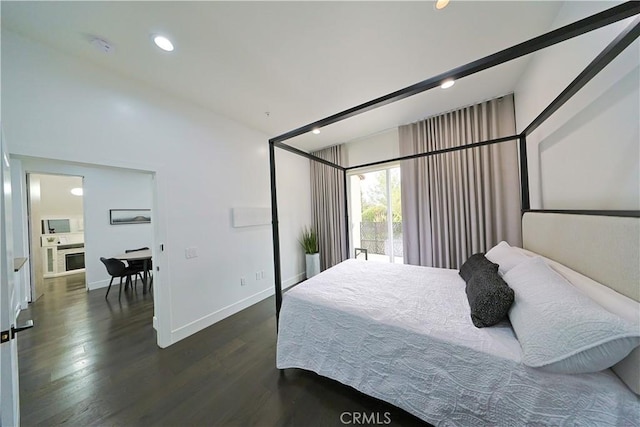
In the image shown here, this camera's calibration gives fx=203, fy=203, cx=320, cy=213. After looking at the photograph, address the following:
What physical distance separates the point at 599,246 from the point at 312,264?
353 centimetres

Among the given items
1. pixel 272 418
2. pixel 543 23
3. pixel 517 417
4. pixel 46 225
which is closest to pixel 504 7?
pixel 543 23

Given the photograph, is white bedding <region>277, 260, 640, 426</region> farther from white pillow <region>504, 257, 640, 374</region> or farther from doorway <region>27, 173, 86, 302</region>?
doorway <region>27, 173, 86, 302</region>

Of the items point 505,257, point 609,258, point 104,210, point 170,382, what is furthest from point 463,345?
point 104,210

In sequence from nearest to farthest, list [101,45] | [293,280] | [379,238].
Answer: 1. [101,45]
2. [379,238]
3. [293,280]

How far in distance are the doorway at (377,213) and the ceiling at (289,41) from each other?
1.59 meters

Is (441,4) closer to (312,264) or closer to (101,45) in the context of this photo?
(101,45)

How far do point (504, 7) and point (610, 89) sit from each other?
0.89m

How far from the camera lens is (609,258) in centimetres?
100

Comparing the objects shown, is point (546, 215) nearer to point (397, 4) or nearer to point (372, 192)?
point (397, 4)

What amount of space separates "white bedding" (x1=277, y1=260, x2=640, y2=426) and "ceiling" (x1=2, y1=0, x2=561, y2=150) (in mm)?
2099

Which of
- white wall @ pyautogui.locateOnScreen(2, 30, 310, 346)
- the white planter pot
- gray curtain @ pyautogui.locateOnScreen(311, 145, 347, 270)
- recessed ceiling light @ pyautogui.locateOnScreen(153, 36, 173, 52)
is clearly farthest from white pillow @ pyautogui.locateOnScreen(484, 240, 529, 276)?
recessed ceiling light @ pyautogui.locateOnScreen(153, 36, 173, 52)

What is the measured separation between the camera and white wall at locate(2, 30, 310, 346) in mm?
1604

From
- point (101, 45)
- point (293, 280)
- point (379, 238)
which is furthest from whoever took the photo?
point (293, 280)

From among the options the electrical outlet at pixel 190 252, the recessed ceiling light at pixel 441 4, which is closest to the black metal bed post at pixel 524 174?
the recessed ceiling light at pixel 441 4
